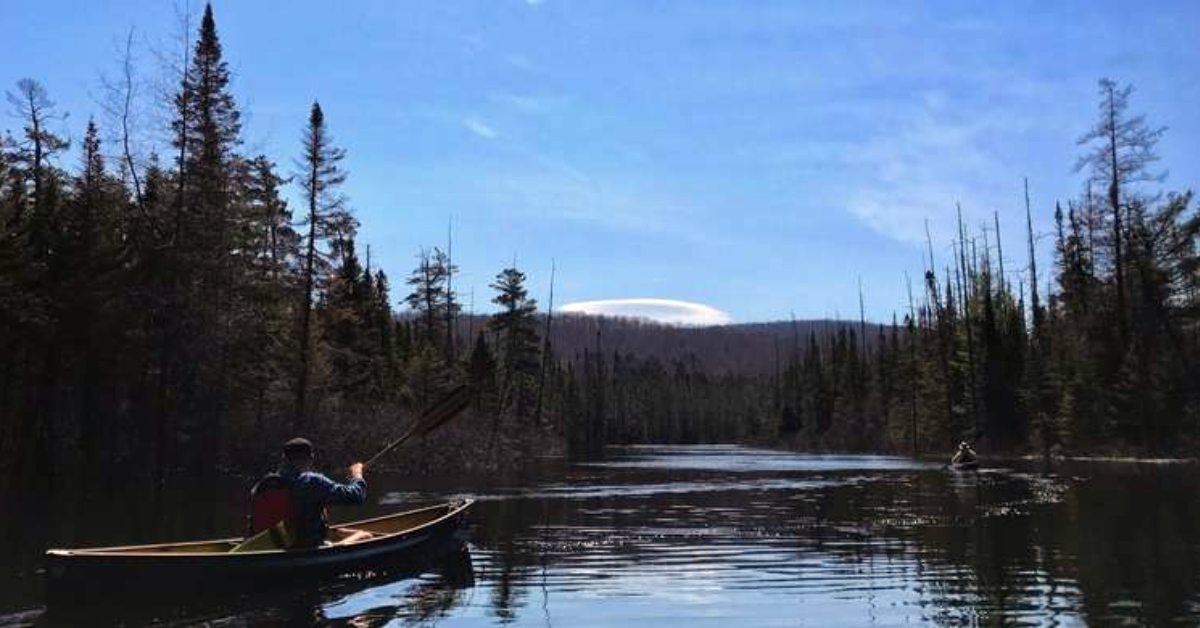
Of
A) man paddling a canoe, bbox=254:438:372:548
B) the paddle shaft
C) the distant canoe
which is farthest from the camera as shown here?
the paddle shaft

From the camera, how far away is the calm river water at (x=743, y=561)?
12148 millimetres

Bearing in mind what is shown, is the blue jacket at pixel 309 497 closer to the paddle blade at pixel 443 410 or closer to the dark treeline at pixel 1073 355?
the paddle blade at pixel 443 410

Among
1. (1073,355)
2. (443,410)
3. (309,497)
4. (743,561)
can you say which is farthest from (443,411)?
(1073,355)

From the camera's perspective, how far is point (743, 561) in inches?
652

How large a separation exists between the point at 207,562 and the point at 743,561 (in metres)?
8.30

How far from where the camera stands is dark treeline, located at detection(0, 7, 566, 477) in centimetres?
3569

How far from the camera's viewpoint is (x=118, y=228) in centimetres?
3950

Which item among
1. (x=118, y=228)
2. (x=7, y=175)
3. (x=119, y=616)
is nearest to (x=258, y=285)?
(x=118, y=228)

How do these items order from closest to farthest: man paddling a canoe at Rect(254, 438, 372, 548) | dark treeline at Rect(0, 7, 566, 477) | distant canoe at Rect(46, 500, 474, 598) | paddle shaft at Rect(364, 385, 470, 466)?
distant canoe at Rect(46, 500, 474, 598) < man paddling a canoe at Rect(254, 438, 372, 548) < paddle shaft at Rect(364, 385, 470, 466) < dark treeline at Rect(0, 7, 566, 477)

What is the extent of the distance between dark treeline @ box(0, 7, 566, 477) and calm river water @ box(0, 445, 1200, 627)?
29.7 ft

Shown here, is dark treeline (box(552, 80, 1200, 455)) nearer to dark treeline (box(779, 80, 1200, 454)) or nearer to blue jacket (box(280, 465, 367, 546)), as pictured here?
dark treeline (box(779, 80, 1200, 454))

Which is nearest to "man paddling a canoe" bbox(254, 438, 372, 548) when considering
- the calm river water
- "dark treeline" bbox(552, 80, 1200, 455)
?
the calm river water

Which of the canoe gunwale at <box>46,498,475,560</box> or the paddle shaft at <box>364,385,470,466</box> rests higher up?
the paddle shaft at <box>364,385,470,466</box>

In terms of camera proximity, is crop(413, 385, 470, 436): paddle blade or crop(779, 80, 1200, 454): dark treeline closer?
crop(413, 385, 470, 436): paddle blade
